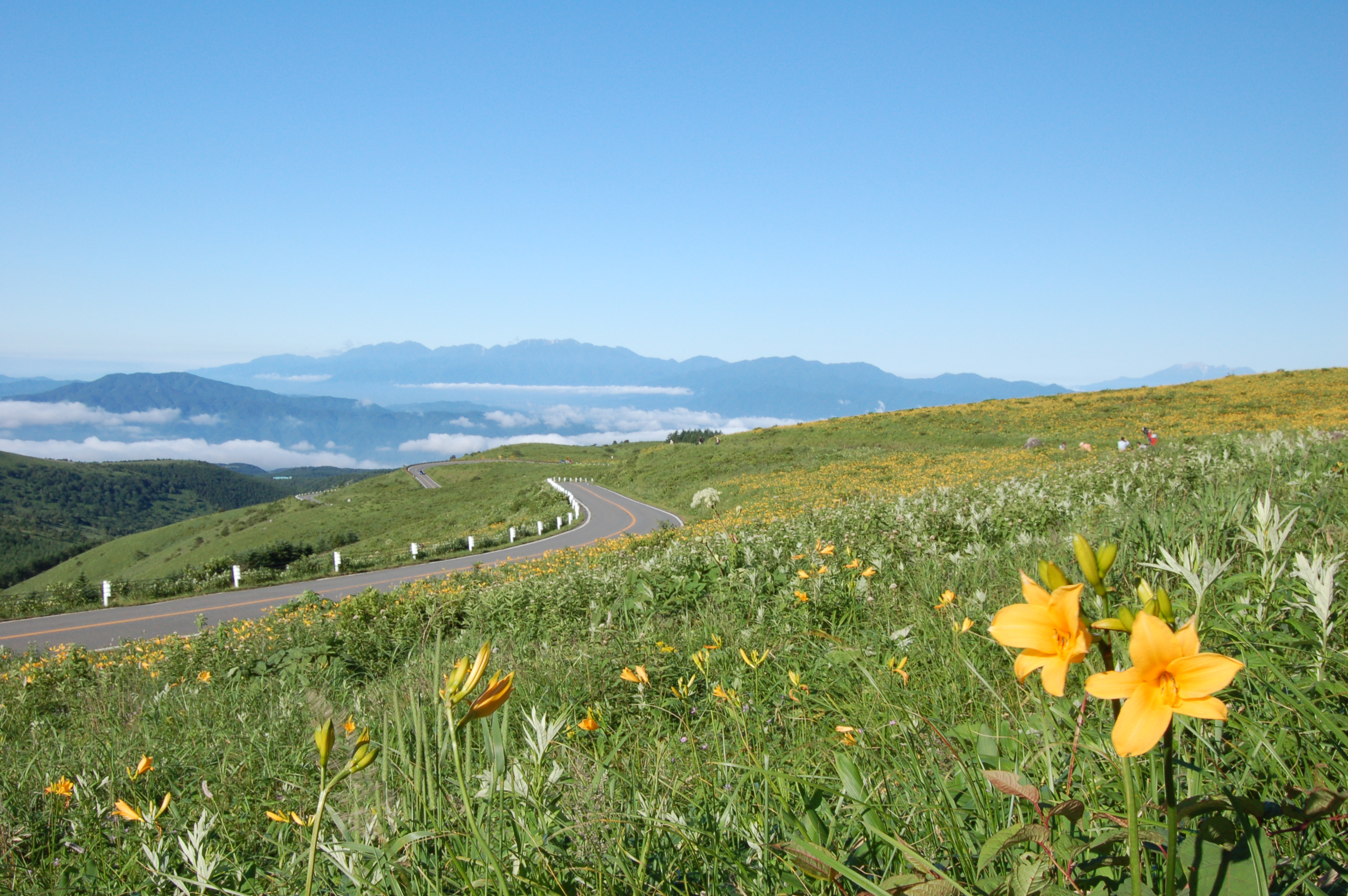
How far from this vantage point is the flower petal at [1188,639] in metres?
0.75

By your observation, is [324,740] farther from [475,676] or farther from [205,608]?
[205,608]

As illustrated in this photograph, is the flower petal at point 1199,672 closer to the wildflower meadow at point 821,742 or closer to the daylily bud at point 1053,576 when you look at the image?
the wildflower meadow at point 821,742

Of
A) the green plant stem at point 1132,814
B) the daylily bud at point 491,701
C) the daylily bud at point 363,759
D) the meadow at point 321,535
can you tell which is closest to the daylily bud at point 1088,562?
the green plant stem at point 1132,814

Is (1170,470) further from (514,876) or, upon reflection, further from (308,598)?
(308,598)

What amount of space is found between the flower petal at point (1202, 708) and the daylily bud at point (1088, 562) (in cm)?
16

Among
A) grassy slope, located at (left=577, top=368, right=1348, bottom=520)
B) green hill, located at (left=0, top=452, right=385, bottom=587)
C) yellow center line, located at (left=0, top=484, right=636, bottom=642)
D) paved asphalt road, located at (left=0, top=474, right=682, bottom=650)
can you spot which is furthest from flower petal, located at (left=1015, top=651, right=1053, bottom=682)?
green hill, located at (left=0, top=452, right=385, bottom=587)

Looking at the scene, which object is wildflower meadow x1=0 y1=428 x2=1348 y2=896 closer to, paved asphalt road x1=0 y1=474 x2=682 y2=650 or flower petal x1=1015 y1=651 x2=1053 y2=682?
flower petal x1=1015 y1=651 x2=1053 y2=682

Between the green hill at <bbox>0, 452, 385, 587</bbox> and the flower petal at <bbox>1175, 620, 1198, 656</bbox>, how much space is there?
110639mm

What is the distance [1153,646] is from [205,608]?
69.1ft

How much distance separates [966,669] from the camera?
118 inches

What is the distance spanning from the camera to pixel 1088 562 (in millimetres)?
905

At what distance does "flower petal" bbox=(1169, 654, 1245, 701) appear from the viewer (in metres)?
0.74

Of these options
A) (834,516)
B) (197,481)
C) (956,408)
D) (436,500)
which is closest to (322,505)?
(436,500)

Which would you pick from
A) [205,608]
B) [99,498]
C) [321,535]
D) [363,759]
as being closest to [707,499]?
[205,608]
